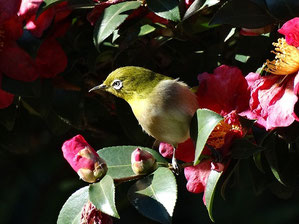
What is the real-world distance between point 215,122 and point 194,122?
0.07 metres

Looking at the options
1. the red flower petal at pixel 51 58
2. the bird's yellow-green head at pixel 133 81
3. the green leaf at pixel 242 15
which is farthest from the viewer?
the red flower petal at pixel 51 58

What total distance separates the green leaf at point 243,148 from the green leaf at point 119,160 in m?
0.16

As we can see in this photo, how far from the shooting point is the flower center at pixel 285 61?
0.99 metres

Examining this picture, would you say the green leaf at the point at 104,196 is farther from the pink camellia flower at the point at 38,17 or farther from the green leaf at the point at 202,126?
the pink camellia flower at the point at 38,17

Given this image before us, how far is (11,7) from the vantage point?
1.25 metres

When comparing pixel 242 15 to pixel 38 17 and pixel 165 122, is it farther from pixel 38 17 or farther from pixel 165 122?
pixel 38 17

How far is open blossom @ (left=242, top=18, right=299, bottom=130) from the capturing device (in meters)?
0.96

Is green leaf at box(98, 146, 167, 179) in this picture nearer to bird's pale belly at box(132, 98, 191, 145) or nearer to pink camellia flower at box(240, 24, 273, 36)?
bird's pale belly at box(132, 98, 191, 145)

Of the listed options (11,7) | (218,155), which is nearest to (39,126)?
(11,7)

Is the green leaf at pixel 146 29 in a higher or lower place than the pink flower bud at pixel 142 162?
higher

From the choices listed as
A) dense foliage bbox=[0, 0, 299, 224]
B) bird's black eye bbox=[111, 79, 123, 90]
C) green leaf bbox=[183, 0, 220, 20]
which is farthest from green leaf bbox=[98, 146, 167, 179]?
green leaf bbox=[183, 0, 220, 20]

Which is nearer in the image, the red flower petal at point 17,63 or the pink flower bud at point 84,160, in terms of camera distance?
the pink flower bud at point 84,160

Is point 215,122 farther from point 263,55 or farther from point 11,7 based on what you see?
point 11,7

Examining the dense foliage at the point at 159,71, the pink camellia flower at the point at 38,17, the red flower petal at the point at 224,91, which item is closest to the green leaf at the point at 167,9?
the dense foliage at the point at 159,71
